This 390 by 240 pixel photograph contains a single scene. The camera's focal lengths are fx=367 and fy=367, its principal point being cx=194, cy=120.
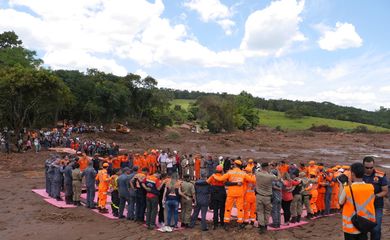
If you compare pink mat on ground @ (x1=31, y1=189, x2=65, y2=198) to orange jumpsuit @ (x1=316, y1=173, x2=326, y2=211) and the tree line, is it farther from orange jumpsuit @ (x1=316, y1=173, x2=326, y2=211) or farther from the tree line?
the tree line

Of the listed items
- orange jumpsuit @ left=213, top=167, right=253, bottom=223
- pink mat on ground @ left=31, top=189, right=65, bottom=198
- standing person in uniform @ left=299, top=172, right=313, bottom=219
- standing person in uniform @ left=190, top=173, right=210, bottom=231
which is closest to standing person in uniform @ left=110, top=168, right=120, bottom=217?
standing person in uniform @ left=190, top=173, right=210, bottom=231

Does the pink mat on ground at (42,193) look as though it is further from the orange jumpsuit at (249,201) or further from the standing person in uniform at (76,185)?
the orange jumpsuit at (249,201)

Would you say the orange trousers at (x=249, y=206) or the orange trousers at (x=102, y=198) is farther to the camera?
the orange trousers at (x=102, y=198)

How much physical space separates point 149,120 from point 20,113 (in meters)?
28.5

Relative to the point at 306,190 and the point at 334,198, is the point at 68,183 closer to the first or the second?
the point at 306,190

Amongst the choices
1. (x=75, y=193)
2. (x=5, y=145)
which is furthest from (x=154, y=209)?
(x=5, y=145)

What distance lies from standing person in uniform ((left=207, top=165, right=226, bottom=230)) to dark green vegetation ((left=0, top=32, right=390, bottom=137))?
→ 22.4m

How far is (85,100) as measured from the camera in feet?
166

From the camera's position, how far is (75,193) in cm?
1359

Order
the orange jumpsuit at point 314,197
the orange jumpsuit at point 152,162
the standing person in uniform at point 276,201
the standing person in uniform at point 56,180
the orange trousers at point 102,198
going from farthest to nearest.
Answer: the orange jumpsuit at point 152,162, the standing person in uniform at point 56,180, the orange trousers at point 102,198, the orange jumpsuit at point 314,197, the standing person in uniform at point 276,201

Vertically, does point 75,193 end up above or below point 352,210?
below

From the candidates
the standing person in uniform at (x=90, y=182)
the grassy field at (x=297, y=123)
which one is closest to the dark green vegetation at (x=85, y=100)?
the grassy field at (x=297, y=123)

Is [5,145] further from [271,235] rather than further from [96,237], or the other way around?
[271,235]

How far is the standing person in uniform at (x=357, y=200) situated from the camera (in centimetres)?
546
